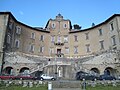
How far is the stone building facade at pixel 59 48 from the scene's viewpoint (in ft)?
112

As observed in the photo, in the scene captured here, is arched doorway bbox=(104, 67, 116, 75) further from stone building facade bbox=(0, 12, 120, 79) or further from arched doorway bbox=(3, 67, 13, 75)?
arched doorway bbox=(3, 67, 13, 75)

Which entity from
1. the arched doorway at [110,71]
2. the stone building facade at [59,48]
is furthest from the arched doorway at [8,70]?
the arched doorway at [110,71]

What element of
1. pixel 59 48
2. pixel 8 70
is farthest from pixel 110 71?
Answer: pixel 8 70

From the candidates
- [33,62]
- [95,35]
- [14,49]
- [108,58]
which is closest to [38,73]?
[33,62]

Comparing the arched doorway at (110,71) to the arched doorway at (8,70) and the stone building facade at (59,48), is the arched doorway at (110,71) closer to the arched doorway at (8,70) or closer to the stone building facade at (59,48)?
the stone building facade at (59,48)

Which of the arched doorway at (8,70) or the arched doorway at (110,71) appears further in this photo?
the arched doorway at (110,71)

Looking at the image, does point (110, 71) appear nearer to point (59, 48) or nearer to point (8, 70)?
point (59, 48)

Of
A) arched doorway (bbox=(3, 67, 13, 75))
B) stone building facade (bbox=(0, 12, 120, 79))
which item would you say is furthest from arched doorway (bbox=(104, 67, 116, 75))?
arched doorway (bbox=(3, 67, 13, 75))

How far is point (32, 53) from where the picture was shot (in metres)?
46.1

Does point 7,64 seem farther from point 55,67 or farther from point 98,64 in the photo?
point 98,64

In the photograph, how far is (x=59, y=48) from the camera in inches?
1950

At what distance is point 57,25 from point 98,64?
22.5 metres

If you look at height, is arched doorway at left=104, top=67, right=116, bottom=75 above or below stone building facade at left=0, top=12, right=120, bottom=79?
below

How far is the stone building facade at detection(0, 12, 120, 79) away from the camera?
34.2 metres
